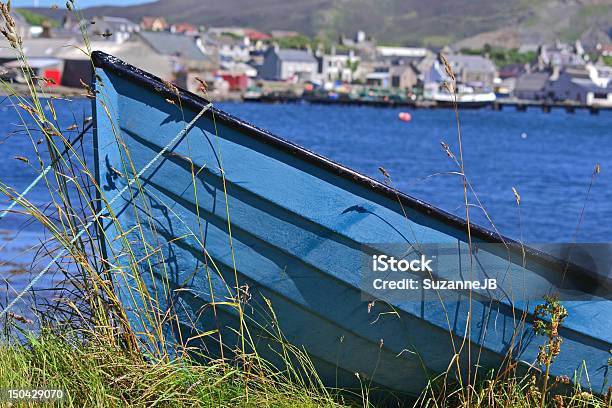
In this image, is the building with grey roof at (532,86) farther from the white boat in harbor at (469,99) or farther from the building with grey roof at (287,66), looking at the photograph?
the building with grey roof at (287,66)

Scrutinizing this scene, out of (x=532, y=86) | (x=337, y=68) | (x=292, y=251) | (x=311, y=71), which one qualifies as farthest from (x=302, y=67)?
(x=292, y=251)

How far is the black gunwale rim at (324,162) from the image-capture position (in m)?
4.07

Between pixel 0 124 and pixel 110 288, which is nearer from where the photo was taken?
pixel 110 288

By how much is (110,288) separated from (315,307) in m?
0.91

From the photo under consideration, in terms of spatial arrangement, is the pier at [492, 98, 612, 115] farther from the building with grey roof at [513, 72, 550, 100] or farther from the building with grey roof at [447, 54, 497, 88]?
the building with grey roof at [447, 54, 497, 88]

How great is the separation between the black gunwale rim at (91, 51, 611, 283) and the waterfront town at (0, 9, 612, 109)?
6726 cm

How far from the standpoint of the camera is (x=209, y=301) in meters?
4.38

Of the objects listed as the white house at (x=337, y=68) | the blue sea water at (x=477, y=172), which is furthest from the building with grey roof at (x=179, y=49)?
the blue sea water at (x=477, y=172)

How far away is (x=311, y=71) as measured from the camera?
136625 millimetres

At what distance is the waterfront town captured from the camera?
78.8m

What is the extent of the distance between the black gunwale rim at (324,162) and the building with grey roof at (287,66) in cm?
12775

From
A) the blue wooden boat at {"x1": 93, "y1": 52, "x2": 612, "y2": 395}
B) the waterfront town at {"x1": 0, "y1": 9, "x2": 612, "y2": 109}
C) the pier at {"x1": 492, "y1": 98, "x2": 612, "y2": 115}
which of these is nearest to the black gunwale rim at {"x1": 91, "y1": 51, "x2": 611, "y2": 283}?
the blue wooden boat at {"x1": 93, "y1": 52, "x2": 612, "y2": 395}

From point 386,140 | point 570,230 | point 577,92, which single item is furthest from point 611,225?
point 577,92

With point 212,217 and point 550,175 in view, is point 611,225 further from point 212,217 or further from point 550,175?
point 212,217
